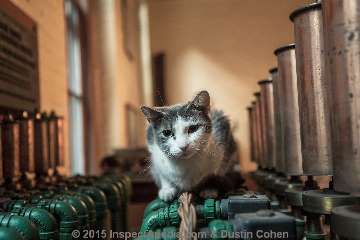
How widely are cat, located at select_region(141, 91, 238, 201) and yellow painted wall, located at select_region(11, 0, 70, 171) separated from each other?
1.17 metres

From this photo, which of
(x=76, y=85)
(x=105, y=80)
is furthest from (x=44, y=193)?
(x=105, y=80)

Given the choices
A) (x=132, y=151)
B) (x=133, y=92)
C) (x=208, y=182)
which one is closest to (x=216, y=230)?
(x=208, y=182)

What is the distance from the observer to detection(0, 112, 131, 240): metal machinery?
0.93 meters

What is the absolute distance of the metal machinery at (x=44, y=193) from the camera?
3.05ft

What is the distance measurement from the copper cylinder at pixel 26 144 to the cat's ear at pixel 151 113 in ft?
1.88

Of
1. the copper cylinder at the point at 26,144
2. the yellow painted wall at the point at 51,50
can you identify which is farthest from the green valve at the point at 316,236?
the yellow painted wall at the point at 51,50

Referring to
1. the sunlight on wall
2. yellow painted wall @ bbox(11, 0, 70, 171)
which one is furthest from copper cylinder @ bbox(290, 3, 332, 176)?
the sunlight on wall

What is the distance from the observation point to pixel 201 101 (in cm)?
113

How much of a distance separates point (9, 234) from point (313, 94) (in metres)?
0.64

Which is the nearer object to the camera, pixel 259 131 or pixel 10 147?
pixel 10 147

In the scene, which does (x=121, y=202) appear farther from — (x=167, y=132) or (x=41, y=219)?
(x=41, y=219)

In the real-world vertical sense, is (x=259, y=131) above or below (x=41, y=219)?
above

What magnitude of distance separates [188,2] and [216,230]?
6203mm

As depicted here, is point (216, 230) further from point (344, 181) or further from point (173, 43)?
point (173, 43)
